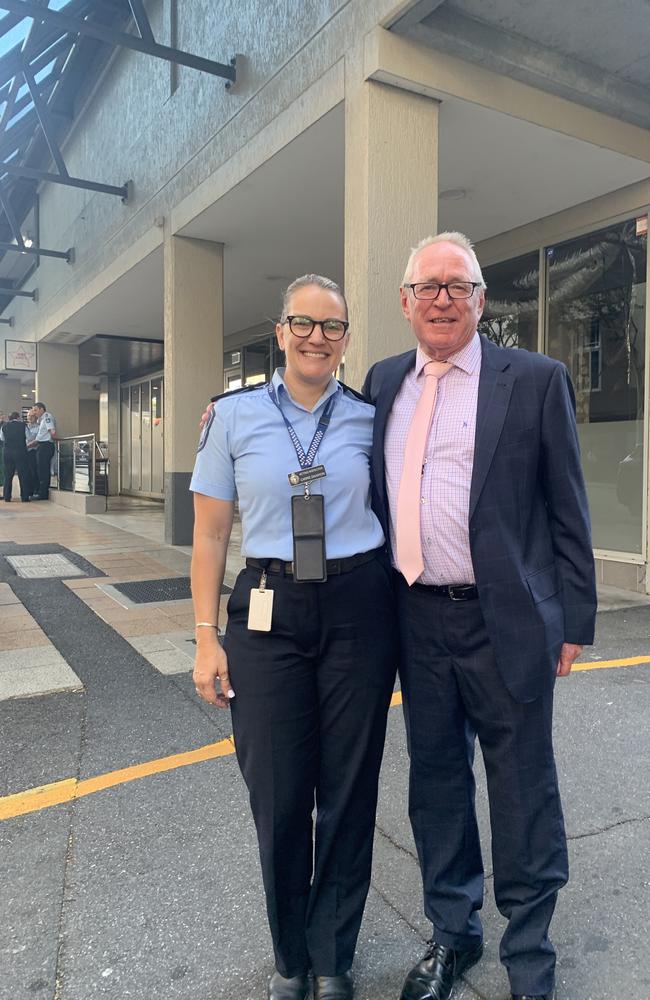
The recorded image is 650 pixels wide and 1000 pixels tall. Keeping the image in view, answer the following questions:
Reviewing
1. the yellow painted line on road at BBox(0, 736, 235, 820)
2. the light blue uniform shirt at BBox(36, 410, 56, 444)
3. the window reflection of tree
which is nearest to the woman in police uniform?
the yellow painted line on road at BBox(0, 736, 235, 820)

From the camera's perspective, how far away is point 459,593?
190cm

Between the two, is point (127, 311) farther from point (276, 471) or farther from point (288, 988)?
point (288, 988)

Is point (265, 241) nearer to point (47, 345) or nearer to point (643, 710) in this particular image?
point (643, 710)

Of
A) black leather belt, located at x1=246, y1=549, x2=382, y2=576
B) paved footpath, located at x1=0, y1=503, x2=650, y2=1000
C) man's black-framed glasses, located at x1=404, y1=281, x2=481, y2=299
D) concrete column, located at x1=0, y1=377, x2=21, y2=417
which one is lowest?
paved footpath, located at x1=0, y1=503, x2=650, y2=1000

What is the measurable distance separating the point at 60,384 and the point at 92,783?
17.0m

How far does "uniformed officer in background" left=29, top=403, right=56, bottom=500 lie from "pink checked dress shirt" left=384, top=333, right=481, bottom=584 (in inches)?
629

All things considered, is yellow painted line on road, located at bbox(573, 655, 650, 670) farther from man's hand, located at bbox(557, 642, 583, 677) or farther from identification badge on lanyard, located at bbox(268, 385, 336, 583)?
identification badge on lanyard, located at bbox(268, 385, 336, 583)

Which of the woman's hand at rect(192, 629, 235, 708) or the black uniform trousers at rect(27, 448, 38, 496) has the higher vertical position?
the black uniform trousers at rect(27, 448, 38, 496)

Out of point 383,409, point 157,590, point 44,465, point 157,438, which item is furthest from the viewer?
point 157,438

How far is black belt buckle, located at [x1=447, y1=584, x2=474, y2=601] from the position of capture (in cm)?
190

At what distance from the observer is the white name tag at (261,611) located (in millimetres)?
1774

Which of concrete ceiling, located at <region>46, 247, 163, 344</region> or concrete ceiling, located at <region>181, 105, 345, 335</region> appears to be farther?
concrete ceiling, located at <region>46, 247, 163, 344</region>

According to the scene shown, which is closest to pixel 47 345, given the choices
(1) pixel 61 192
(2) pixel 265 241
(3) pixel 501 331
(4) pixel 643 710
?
(1) pixel 61 192

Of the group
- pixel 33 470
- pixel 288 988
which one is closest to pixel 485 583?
pixel 288 988
